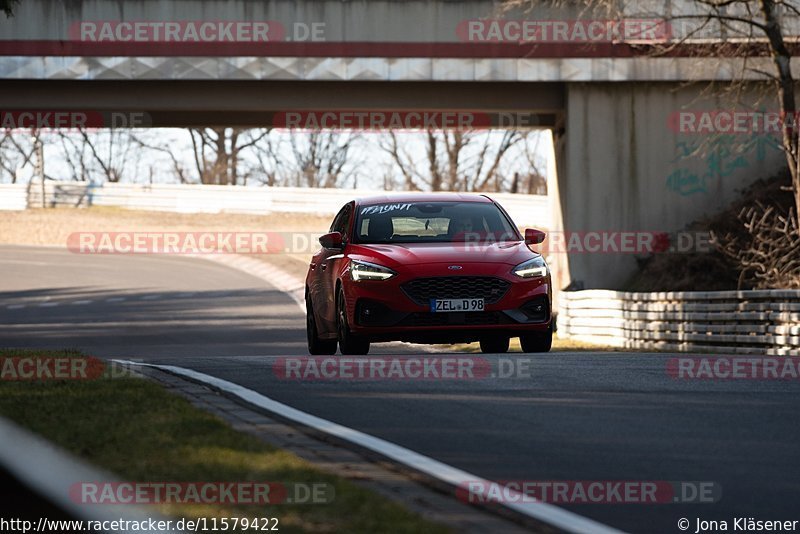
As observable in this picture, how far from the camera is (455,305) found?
1420 centimetres

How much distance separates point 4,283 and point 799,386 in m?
35.2

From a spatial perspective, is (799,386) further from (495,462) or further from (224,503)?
(224,503)

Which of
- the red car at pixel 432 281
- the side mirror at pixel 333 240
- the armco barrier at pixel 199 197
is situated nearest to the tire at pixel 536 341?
the red car at pixel 432 281

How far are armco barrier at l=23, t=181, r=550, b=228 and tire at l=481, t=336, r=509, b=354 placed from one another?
4482 centimetres

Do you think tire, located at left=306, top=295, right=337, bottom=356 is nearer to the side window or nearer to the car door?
the car door

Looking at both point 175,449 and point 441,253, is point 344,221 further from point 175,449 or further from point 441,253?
point 175,449

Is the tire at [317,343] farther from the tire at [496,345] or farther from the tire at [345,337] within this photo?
the tire at [496,345]

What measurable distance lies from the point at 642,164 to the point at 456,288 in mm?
17902

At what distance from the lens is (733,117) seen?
3094 centimetres

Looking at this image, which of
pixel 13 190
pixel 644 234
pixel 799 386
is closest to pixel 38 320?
pixel 644 234

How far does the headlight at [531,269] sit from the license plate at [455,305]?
0.51 meters

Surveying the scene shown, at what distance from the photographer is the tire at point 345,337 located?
1448cm

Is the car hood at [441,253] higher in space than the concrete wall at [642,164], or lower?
lower

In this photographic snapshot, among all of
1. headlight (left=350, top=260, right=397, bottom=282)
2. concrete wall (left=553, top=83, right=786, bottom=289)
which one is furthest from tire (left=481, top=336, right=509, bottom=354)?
concrete wall (left=553, top=83, right=786, bottom=289)
